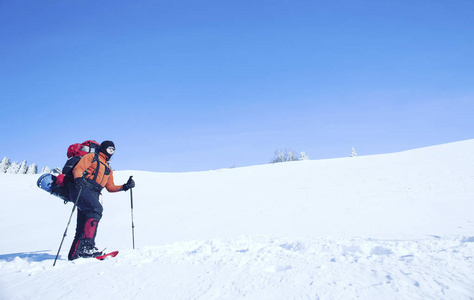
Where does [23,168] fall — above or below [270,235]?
above

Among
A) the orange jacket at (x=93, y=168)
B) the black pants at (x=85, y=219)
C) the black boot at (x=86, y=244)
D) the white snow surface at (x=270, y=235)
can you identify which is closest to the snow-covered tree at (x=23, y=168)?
the white snow surface at (x=270, y=235)

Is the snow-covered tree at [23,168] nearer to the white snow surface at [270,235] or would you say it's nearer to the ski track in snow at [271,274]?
the white snow surface at [270,235]

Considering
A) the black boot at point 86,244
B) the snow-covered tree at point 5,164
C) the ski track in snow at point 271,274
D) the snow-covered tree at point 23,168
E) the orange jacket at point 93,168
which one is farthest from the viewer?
the snow-covered tree at point 23,168

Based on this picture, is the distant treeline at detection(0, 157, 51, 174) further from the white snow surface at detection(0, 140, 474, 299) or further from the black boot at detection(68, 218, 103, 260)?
the black boot at detection(68, 218, 103, 260)

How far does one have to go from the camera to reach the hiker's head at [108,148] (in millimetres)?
5617

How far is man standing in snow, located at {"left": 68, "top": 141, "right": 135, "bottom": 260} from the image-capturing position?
491 centimetres

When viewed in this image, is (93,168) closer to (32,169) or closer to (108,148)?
(108,148)

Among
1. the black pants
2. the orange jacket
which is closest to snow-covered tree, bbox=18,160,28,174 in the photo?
the orange jacket

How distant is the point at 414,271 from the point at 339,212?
287 inches

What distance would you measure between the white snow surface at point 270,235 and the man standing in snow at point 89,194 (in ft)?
1.33

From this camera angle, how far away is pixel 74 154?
548cm

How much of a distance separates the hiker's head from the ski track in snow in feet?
6.93

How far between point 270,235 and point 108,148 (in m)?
3.91

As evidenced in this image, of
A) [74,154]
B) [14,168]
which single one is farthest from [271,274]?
[14,168]
